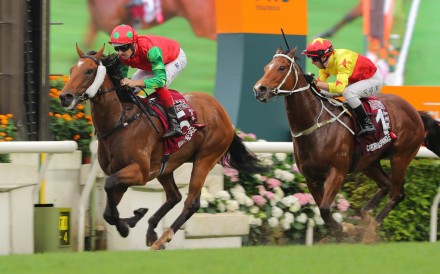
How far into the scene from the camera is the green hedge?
9.42m

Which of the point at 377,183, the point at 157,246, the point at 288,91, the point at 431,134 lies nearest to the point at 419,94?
the point at 431,134

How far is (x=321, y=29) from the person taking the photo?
41.9 feet

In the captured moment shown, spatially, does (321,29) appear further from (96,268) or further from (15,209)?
(96,268)

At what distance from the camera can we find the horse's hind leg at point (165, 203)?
8.02 metres

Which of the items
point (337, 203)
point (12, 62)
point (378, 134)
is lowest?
point (337, 203)

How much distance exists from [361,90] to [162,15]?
3.36 m

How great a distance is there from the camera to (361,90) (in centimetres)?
886

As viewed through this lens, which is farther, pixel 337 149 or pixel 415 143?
pixel 415 143

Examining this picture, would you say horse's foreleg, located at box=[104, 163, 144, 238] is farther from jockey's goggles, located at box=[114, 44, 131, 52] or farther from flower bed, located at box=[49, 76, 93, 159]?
flower bed, located at box=[49, 76, 93, 159]

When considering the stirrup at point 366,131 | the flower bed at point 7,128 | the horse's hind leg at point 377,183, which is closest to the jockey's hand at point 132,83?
the flower bed at point 7,128

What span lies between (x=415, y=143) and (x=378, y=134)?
523 millimetres

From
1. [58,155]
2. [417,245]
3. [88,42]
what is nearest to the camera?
[417,245]

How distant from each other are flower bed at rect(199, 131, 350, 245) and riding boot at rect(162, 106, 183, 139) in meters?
0.73

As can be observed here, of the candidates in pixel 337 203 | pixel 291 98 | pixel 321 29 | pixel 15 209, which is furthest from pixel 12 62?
pixel 321 29
